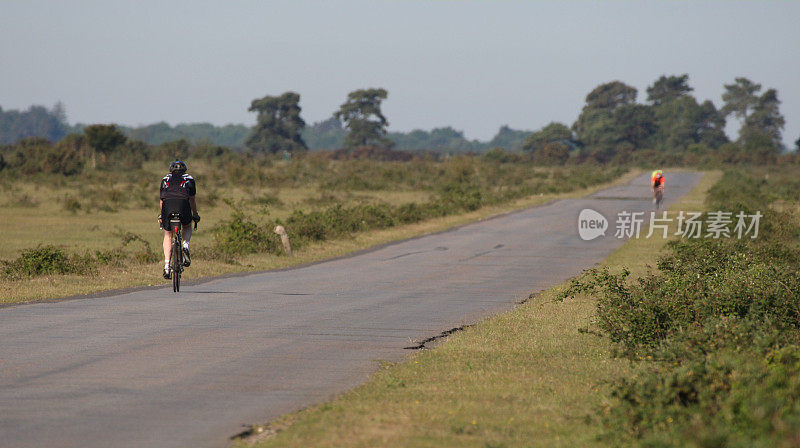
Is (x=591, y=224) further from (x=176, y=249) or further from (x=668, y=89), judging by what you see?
(x=668, y=89)

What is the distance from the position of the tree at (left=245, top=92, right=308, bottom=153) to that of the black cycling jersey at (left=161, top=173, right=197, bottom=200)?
447ft

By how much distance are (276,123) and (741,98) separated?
3429 inches

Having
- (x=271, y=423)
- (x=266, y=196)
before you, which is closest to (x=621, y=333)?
(x=271, y=423)

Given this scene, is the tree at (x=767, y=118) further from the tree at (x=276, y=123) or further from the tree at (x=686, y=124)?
the tree at (x=276, y=123)

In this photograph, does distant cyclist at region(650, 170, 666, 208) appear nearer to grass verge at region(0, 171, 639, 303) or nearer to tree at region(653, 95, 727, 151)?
grass verge at region(0, 171, 639, 303)

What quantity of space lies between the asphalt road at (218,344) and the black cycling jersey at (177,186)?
65.6 inches

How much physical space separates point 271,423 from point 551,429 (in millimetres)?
2119

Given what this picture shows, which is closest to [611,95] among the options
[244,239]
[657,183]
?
[657,183]

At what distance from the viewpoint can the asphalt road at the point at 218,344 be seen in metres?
7.49

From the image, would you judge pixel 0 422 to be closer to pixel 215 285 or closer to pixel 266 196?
pixel 215 285

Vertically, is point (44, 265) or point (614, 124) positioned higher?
point (614, 124)

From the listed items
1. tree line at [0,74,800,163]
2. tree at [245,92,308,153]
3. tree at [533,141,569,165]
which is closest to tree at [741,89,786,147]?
tree line at [0,74,800,163]

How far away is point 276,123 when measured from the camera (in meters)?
152

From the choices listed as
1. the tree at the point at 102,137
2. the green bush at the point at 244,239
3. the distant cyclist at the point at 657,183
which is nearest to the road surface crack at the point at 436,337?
the green bush at the point at 244,239
